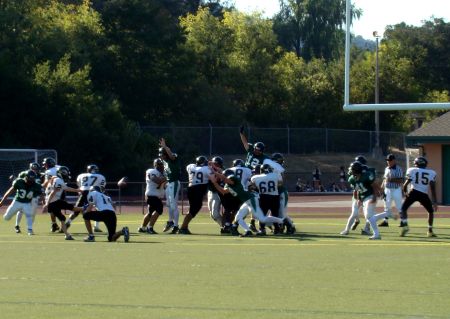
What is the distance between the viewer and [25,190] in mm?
23797

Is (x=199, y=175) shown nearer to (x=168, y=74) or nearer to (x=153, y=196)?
(x=153, y=196)

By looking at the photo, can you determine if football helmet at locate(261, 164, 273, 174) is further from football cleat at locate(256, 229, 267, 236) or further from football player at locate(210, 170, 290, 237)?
football cleat at locate(256, 229, 267, 236)

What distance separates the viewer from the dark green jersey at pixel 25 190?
23.7 metres

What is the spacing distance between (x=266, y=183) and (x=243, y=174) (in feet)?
2.60

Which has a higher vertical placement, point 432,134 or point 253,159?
point 432,134

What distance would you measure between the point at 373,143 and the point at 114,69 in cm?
1638

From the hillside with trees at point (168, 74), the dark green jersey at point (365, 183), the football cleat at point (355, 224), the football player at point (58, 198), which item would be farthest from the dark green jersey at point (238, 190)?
the hillside with trees at point (168, 74)

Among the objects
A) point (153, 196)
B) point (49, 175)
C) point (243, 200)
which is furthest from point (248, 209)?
point (49, 175)

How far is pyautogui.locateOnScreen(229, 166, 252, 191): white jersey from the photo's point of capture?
23.0 m

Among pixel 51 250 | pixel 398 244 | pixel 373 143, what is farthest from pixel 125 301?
pixel 373 143

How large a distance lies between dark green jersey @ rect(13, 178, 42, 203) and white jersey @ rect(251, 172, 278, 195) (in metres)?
5.11

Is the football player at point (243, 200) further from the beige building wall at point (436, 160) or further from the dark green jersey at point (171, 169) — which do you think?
the beige building wall at point (436, 160)

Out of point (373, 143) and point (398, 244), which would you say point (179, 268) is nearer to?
point (398, 244)

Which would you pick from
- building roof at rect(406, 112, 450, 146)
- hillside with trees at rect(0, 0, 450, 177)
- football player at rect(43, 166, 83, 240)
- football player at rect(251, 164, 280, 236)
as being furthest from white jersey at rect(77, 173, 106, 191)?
building roof at rect(406, 112, 450, 146)
